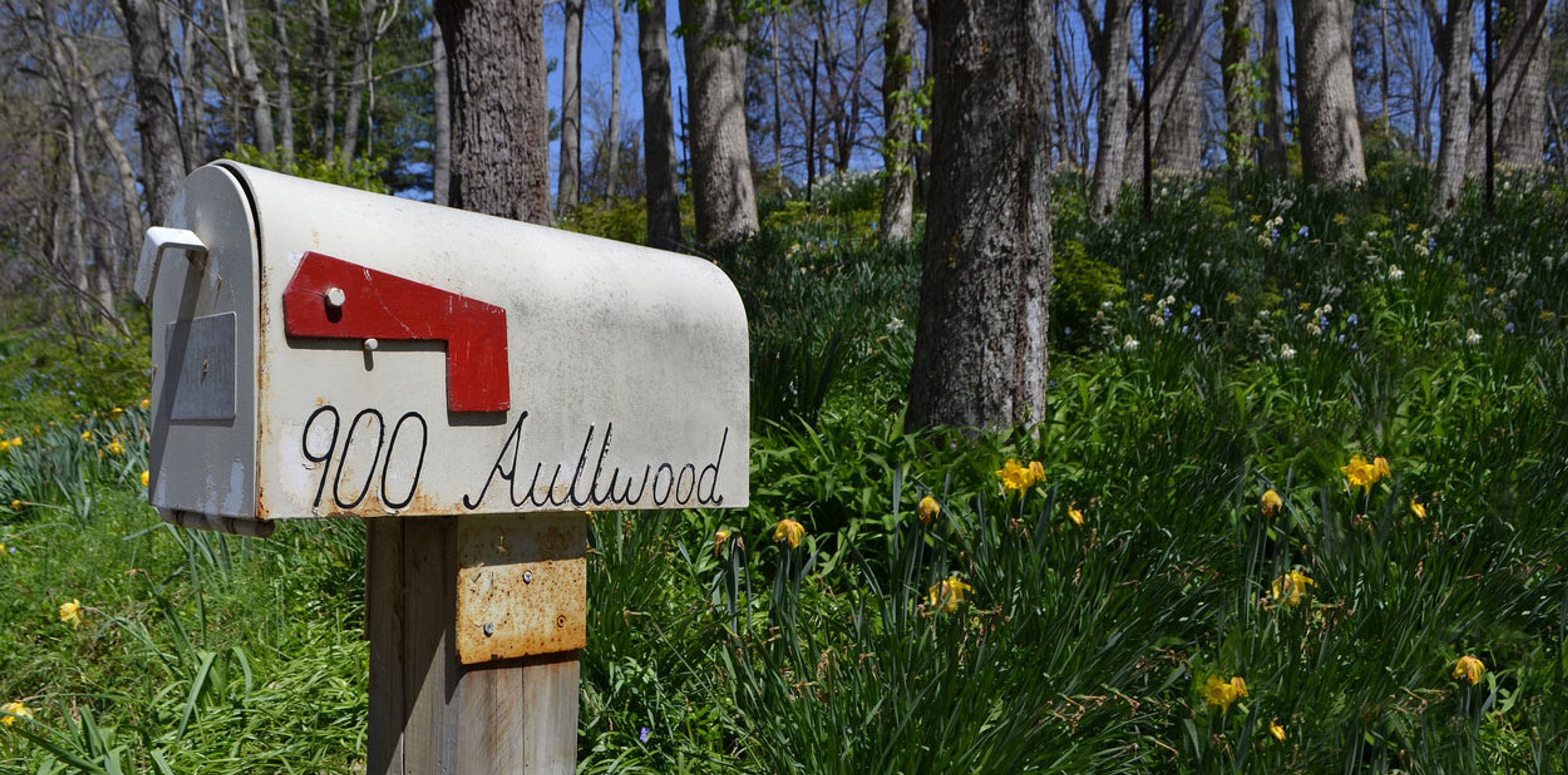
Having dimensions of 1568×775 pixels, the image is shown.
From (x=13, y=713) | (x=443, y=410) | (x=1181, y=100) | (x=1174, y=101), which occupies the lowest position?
(x=13, y=713)

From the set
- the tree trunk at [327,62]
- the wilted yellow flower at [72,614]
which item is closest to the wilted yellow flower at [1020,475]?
the wilted yellow flower at [72,614]

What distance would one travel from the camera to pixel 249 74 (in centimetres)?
1373

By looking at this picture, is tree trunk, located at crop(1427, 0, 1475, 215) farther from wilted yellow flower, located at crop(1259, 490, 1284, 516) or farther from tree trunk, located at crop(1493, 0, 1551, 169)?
wilted yellow flower, located at crop(1259, 490, 1284, 516)

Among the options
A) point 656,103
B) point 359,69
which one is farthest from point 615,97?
point 656,103

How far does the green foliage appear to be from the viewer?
8.45 m

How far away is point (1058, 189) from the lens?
11.1 meters

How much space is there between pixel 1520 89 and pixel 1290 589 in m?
13.7

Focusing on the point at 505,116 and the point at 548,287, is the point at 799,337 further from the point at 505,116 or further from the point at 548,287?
the point at 548,287

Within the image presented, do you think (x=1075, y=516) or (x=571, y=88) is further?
(x=571, y=88)

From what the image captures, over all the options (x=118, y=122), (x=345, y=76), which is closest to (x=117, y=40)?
(x=345, y=76)

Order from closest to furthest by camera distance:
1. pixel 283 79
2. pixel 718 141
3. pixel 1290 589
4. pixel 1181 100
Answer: pixel 1290 589, pixel 718 141, pixel 1181 100, pixel 283 79

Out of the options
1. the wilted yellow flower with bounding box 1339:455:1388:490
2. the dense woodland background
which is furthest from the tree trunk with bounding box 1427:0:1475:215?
the wilted yellow flower with bounding box 1339:455:1388:490

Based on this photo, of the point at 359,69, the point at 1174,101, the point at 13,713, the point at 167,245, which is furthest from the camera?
the point at 359,69

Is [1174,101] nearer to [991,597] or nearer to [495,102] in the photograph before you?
[495,102]
